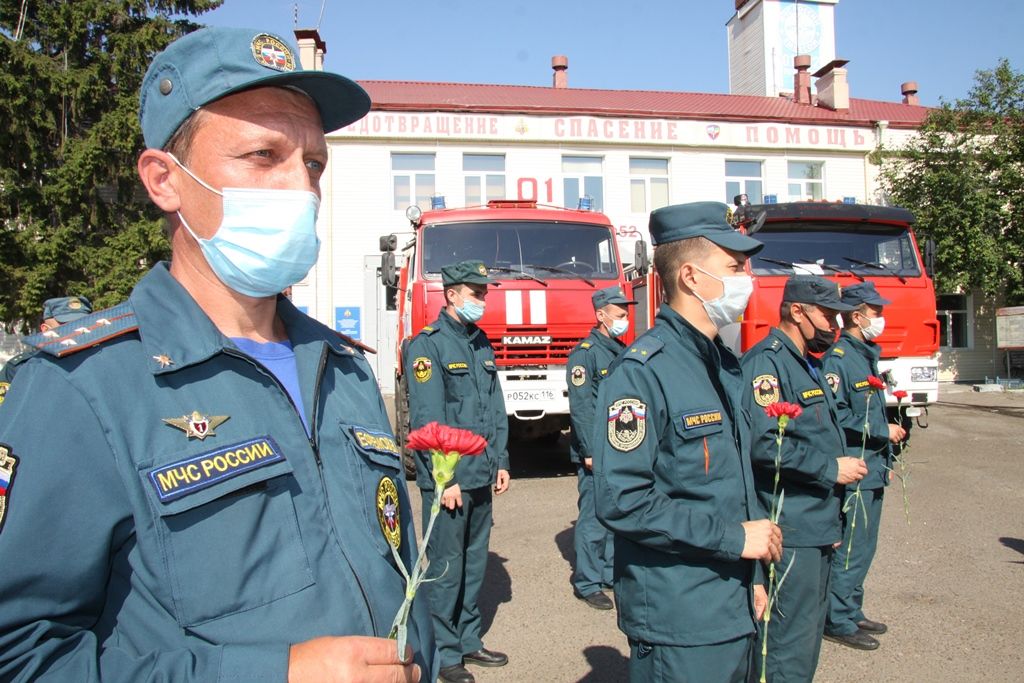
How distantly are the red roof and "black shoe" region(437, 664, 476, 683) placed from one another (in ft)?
59.2

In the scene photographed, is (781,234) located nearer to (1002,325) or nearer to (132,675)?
(132,675)

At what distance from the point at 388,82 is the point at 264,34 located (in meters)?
24.5

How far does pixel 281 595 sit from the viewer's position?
112 centimetres

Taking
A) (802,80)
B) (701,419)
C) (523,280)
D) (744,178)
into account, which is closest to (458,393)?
(701,419)

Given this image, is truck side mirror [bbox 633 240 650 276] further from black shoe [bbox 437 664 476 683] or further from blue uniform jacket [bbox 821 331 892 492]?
black shoe [bbox 437 664 476 683]

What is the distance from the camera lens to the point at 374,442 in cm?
137

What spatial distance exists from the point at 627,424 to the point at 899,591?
412 centimetres

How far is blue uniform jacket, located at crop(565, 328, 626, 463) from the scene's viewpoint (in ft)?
18.2

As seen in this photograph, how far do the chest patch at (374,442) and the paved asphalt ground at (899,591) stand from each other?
3.08 metres

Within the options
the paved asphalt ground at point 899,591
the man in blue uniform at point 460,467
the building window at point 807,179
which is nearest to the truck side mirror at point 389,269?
the paved asphalt ground at point 899,591

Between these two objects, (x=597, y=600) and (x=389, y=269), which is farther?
(x=389, y=269)

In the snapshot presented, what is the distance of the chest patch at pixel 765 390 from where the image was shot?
11.3 feet

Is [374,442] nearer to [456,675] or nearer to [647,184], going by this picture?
[456,675]

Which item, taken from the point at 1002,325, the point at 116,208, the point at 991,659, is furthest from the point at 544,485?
the point at 116,208
